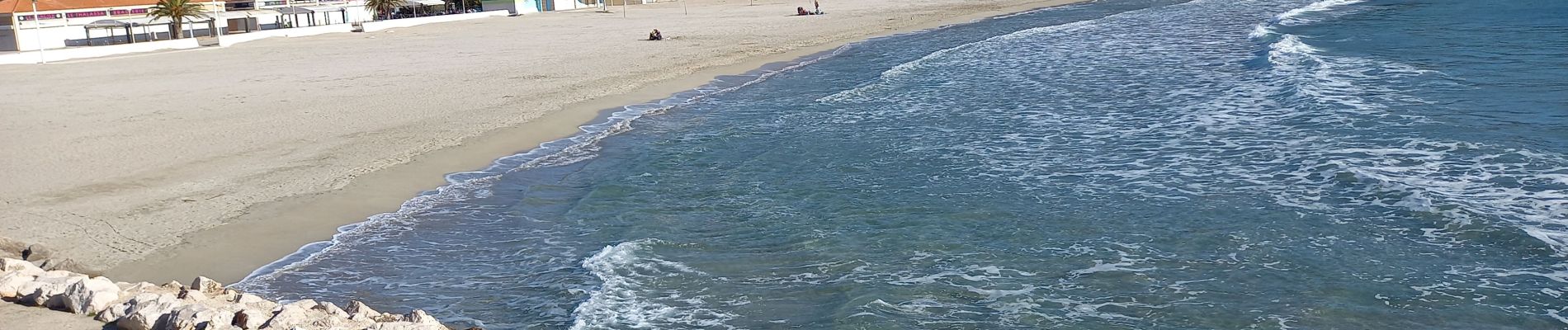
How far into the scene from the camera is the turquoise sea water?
8.90 m

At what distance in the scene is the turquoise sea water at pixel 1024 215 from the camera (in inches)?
350

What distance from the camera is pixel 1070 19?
147 ft

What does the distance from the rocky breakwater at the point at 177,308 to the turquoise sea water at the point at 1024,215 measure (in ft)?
5.42

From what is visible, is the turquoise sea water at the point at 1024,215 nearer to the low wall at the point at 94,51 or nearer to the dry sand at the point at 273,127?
the dry sand at the point at 273,127

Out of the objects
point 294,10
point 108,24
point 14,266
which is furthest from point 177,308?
point 294,10

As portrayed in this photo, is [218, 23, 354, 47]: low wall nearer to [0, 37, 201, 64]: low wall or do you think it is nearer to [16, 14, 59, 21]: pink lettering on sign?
[0, 37, 201, 64]: low wall

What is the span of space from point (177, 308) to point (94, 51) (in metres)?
33.9

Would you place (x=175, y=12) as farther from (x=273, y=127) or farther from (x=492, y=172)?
(x=492, y=172)

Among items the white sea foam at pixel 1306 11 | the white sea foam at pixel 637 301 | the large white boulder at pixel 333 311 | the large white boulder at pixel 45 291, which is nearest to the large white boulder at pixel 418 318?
the large white boulder at pixel 333 311

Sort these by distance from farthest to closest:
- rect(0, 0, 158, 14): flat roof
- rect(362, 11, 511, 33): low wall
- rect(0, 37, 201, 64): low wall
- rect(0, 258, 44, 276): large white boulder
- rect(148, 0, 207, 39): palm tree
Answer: rect(362, 11, 511, 33): low wall
rect(148, 0, 207, 39): palm tree
rect(0, 0, 158, 14): flat roof
rect(0, 37, 201, 64): low wall
rect(0, 258, 44, 276): large white boulder

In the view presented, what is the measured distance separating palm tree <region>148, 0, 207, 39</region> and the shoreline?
91.7 ft

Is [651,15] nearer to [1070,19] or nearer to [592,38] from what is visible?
[592,38]

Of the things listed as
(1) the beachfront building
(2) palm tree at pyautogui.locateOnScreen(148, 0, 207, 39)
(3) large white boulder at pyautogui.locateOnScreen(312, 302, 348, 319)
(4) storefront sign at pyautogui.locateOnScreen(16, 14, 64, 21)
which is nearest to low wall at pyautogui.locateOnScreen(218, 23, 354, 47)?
(1) the beachfront building

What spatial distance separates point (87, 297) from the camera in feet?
23.4
